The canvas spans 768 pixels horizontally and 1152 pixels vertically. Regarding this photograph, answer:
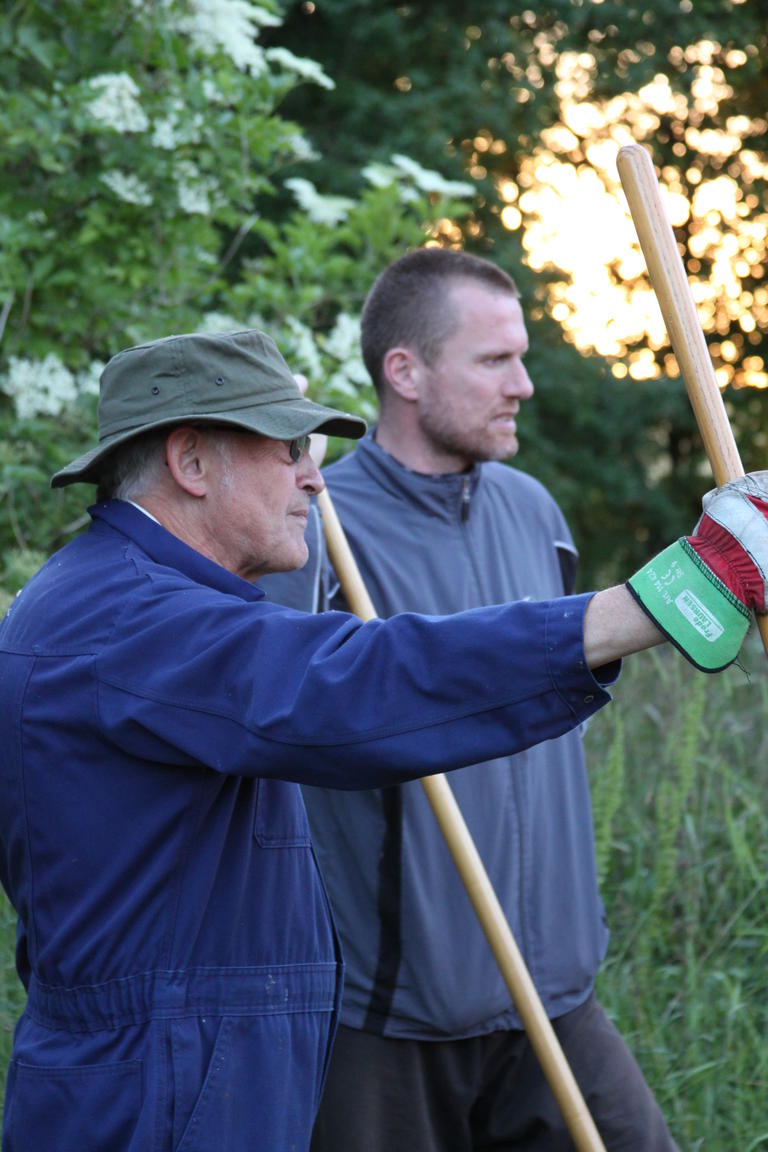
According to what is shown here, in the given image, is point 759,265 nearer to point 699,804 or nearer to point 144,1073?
point 699,804

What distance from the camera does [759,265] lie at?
15000 mm

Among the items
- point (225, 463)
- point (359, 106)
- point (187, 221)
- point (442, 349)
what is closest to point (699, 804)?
point (442, 349)

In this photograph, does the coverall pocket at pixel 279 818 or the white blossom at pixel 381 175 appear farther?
the white blossom at pixel 381 175

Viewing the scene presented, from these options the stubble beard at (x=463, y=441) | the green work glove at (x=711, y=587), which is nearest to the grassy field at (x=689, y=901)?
the stubble beard at (x=463, y=441)

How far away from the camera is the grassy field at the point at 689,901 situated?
371 cm

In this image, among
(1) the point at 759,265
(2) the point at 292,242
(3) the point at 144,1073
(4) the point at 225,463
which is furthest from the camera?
(1) the point at 759,265

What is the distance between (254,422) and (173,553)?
0.71 ft

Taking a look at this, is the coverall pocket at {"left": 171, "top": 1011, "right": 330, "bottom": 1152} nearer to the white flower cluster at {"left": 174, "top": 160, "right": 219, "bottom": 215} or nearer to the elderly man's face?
the elderly man's face

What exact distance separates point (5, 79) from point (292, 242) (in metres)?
1.12

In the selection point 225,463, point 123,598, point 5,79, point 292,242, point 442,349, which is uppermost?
point 5,79

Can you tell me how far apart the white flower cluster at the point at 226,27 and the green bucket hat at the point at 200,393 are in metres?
2.63

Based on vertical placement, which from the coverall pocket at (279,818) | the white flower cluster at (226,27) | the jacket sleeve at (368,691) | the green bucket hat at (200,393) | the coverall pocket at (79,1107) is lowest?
the coverall pocket at (79,1107)

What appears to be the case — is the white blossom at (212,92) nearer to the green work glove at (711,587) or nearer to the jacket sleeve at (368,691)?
the jacket sleeve at (368,691)

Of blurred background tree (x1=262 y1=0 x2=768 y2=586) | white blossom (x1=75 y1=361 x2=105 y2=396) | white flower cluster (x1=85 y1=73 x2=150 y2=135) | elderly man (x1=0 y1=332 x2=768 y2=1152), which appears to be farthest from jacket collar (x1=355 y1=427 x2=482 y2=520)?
blurred background tree (x1=262 y1=0 x2=768 y2=586)
